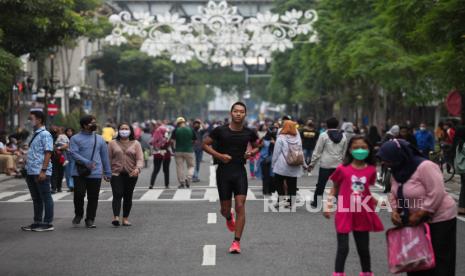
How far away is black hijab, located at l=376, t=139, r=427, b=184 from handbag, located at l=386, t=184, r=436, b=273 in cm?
45

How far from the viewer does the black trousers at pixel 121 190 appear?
51.3 ft

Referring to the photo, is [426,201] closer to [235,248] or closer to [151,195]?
[235,248]

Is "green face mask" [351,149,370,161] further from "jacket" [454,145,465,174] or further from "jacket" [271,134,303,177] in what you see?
"jacket" [454,145,465,174]

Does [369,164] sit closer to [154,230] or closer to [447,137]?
[154,230]

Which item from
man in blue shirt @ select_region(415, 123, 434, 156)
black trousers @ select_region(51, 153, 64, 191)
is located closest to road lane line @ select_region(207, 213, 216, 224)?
black trousers @ select_region(51, 153, 64, 191)

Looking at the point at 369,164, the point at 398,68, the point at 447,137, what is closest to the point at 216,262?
the point at 369,164

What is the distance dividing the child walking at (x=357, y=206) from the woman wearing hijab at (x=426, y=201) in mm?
1266

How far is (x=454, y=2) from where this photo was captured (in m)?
20.9

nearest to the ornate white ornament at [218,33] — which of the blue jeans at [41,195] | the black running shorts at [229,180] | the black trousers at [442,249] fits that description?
the blue jeans at [41,195]

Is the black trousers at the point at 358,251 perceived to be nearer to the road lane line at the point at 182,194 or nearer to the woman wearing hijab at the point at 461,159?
the woman wearing hijab at the point at 461,159

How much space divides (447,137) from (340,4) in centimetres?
1029

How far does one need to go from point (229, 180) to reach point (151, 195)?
10123 mm

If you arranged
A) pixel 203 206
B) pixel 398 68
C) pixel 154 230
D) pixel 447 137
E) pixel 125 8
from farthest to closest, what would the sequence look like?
pixel 125 8 < pixel 398 68 < pixel 447 137 < pixel 203 206 < pixel 154 230

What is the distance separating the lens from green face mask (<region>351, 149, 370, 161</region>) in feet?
31.4
